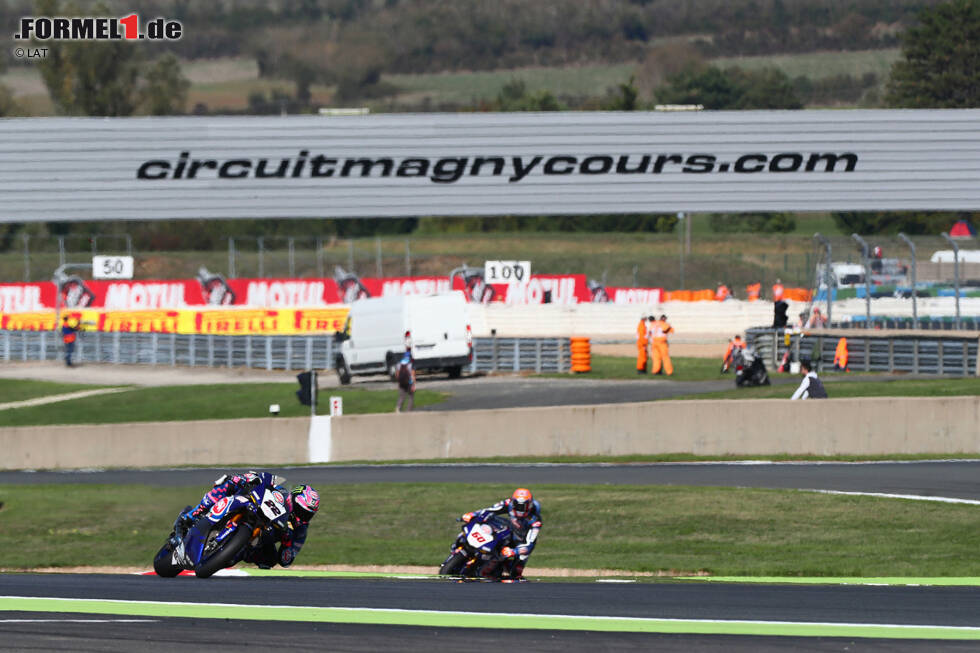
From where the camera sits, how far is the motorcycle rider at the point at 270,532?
10617 millimetres

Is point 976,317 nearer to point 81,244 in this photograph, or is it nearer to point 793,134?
point 793,134

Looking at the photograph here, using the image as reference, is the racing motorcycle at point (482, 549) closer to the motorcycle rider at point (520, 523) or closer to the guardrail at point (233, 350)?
the motorcycle rider at point (520, 523)

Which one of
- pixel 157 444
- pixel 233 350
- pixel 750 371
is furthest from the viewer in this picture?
pixel 233 350

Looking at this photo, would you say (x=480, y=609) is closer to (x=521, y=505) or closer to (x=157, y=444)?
(x=521, y=505)

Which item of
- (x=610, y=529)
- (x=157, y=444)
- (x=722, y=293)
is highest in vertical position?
(x=722, y=293)

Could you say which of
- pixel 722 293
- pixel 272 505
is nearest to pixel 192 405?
pixel 722 293

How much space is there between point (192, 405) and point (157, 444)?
649 cm

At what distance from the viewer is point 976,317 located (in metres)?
32.7

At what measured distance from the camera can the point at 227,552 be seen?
1055cm

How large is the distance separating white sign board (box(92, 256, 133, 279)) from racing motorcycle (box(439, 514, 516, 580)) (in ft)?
114

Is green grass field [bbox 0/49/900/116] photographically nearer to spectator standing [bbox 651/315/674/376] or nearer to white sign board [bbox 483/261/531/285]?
white sign board [bbox 483/261/531/285]

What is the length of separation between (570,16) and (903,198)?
131 feet

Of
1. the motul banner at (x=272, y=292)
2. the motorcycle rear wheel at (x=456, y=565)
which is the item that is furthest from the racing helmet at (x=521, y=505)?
the motul banner at (x=272, y=292)

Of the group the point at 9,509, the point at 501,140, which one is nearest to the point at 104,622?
the point at 9,509
